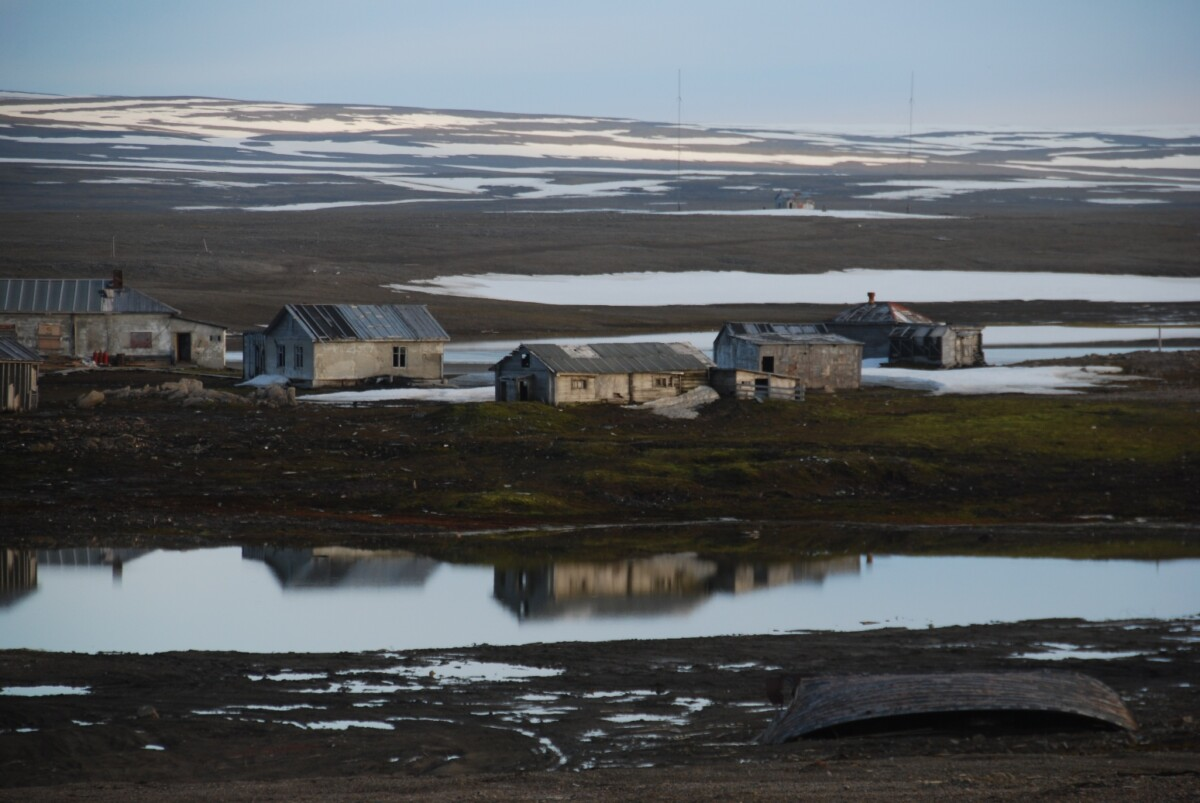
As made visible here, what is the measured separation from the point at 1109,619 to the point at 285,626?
10.2m

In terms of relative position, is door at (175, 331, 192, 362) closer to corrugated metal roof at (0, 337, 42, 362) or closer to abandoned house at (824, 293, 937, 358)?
corrugated metal roof at (0, 337, 42, 362)

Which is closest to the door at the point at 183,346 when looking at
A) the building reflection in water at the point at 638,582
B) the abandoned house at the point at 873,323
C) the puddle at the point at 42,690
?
the abandoned house at the point at 873,323

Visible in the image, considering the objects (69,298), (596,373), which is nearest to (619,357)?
(596,373)

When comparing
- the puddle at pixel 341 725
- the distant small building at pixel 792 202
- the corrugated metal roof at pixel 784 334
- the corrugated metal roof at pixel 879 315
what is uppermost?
the distant small building at pixel 792 202

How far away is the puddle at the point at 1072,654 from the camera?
17891 mm

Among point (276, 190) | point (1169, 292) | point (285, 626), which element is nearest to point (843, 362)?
point (285, 626)

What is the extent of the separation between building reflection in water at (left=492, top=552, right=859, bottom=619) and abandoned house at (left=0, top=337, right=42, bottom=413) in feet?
62.4

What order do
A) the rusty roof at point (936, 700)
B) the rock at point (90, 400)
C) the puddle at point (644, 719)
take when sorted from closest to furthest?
1. the rusty roof at point (936, 700)
2. the puddle at point (644, 719)
3. the rock at point (90, 400)

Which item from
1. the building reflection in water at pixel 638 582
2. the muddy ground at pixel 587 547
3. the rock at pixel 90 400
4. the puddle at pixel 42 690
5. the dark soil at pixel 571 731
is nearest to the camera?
the dark soil at pixel 571 731

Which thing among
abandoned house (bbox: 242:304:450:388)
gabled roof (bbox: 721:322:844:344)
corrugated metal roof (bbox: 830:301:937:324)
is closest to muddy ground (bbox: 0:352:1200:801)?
abandoned house (bbox: 242:304:450:388)

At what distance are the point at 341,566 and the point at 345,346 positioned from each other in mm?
23372

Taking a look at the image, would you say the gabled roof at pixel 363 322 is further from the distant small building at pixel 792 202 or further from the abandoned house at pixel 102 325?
the distant small building at pixel 792 202

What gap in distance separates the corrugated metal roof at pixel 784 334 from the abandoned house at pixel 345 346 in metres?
9.03

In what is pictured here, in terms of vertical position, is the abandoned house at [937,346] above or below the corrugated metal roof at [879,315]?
below
